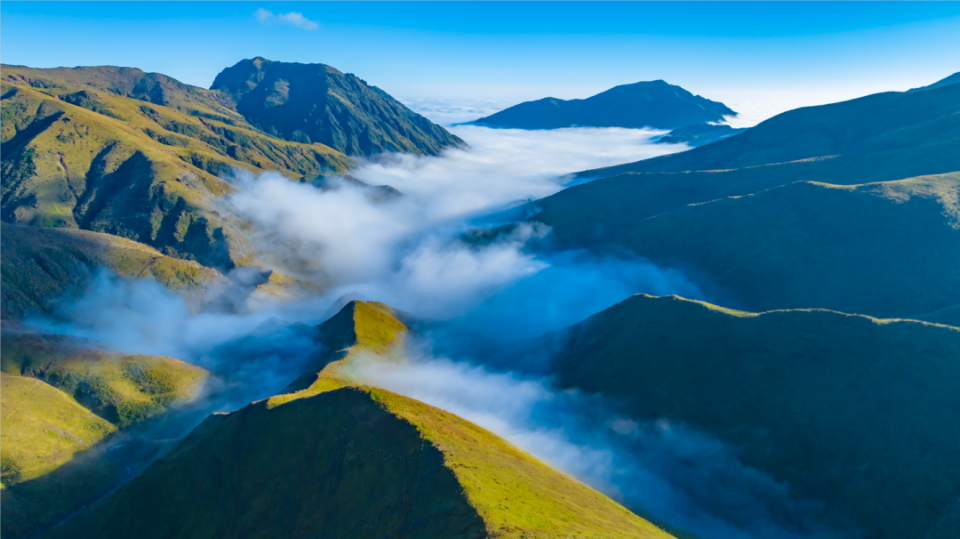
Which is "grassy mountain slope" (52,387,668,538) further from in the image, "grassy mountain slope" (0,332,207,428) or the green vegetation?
"grassy mountain slope" (0,332,207,428)

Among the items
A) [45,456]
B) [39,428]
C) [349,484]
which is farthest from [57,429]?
[349,484]

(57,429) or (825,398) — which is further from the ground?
(825,398)

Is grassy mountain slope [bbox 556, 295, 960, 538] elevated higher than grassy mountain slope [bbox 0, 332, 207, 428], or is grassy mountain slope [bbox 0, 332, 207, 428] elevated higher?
grassy mountain slope [bbox 556, 295, 960, 538]

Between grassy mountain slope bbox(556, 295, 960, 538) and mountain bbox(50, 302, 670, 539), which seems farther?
grassy mountain slope bbox(556, 295, 960, 538)

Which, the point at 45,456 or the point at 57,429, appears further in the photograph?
the point at 57,429

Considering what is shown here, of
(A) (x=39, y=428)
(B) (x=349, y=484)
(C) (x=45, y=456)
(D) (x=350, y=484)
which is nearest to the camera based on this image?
(D) (x=350, y=484)

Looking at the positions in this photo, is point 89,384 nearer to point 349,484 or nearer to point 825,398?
point 349,484

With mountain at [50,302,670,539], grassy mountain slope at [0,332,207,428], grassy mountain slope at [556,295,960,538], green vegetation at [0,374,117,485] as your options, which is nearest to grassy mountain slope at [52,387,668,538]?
mountain at [50,302,670,539]
